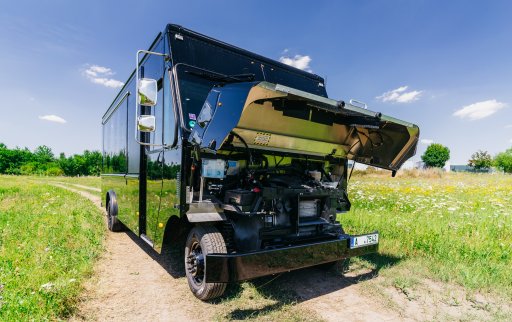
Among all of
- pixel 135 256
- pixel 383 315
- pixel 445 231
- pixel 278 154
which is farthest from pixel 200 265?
pixel 445 231

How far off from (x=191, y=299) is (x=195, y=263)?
0.44 m

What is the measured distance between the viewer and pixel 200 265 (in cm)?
349

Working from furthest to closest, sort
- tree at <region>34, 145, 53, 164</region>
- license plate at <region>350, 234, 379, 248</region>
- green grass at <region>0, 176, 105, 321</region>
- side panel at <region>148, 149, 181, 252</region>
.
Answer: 1. tree at <region>34, 145, 53, 164</region>
2. license plate at <region>350, 234, 379, 248</region>
3. side panel at <region>148, 149, 181, 252</region>
4. green grass at <region>0, 176, 105, 321</region>

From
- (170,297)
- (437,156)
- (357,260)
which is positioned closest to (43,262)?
(170,297)

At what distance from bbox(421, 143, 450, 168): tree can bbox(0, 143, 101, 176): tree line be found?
7560cm

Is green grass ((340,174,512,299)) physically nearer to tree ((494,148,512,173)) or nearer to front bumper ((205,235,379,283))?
front bumper ((205,235,379,283))

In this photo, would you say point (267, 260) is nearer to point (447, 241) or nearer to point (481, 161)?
point (447, 241)

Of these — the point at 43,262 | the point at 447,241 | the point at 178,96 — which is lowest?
the point at 43,262

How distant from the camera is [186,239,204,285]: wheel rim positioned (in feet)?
11.4

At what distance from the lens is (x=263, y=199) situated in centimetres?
340

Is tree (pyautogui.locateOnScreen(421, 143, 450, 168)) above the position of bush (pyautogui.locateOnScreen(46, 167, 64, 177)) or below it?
above

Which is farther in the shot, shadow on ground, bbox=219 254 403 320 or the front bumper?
shadow on ground, bbox=219 254 403 320

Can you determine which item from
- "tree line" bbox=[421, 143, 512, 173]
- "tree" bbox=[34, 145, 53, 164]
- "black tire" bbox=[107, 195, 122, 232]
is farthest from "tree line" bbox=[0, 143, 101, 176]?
"tree line" bbox=[421, 143, 512, 173]

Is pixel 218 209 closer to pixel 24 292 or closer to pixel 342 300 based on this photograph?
pixel 342 300
